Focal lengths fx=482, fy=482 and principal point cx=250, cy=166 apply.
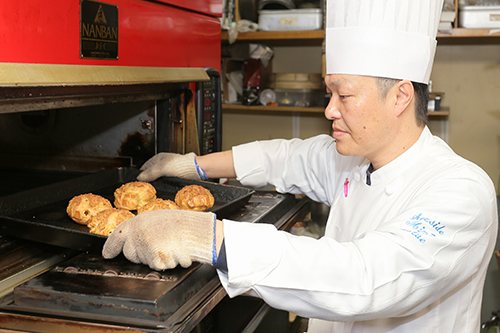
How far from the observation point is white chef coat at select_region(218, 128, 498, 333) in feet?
3.18

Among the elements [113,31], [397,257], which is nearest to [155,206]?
[113,31]

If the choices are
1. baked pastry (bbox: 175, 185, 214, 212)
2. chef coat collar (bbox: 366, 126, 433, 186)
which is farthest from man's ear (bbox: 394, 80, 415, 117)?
baked pastry (bbox: 175, 185, 214, 212)

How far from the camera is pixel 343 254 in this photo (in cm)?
97

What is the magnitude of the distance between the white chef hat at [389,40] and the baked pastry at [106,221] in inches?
27.7

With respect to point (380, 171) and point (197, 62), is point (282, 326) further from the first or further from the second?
point (197, 62)

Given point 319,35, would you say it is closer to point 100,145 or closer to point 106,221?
point 100,145

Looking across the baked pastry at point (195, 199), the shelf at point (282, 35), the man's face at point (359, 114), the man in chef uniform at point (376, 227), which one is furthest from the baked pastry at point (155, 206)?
the shelf at point (282, 35)

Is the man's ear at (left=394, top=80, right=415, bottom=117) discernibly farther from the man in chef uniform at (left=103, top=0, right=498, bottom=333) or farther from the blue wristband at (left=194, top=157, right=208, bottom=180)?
the blue wristband at (left=194, top=157, right=208, bottom=180)

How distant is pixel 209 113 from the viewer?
75.4 inches

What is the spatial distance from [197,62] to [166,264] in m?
1.05

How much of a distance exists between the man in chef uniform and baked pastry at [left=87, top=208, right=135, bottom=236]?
198 mm

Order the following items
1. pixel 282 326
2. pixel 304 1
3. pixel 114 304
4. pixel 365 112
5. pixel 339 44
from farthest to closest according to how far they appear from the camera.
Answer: pixel 304 1 → pixel 282 326 → pixel 339 44 → pixel 365 112 → pixel 114 304

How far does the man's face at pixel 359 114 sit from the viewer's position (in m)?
1.19

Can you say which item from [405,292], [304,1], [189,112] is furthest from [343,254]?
[304,1]
